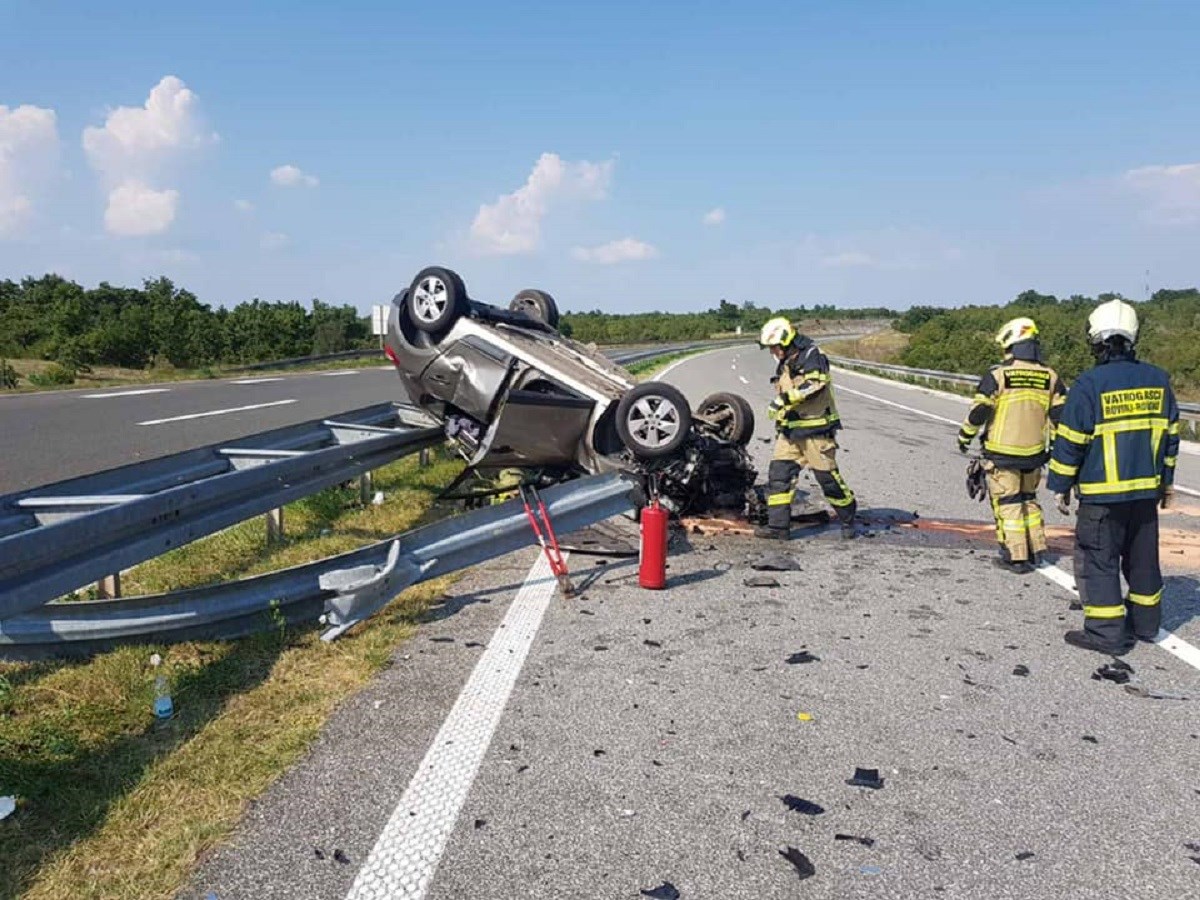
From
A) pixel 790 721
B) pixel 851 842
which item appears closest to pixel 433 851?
pixel 851 842

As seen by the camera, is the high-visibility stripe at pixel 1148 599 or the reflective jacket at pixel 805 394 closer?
the high-visibility stripe at pixel 1148 599

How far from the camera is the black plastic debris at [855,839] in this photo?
2.50m

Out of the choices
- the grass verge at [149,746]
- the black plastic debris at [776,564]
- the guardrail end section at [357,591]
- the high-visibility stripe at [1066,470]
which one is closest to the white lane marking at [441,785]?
the grass verge at [149,746]

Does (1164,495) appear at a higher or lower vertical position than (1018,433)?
lower

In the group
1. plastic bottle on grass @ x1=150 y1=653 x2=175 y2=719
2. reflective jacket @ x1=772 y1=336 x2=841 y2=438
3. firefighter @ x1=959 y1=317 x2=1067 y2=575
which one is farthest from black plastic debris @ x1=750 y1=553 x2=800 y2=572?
plastic bottle on grass @ x1=150 y1=653 x2=175 y2=719

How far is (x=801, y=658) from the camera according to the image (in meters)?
4.00

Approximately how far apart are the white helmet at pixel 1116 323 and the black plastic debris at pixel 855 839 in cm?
324

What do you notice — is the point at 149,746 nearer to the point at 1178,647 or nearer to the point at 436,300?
the point at 436,300

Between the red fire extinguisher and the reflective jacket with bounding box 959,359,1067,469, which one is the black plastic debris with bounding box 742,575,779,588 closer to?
the red fire extinguisher

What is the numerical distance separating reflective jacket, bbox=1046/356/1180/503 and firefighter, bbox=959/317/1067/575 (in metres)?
1.27

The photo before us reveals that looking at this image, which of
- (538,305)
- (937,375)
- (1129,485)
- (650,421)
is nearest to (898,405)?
(937,375)

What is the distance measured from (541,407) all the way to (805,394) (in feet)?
6.83

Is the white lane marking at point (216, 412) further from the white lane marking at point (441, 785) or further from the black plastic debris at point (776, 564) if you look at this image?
the white lane marking at point (441, 785)

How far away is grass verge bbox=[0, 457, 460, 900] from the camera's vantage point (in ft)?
7.53
